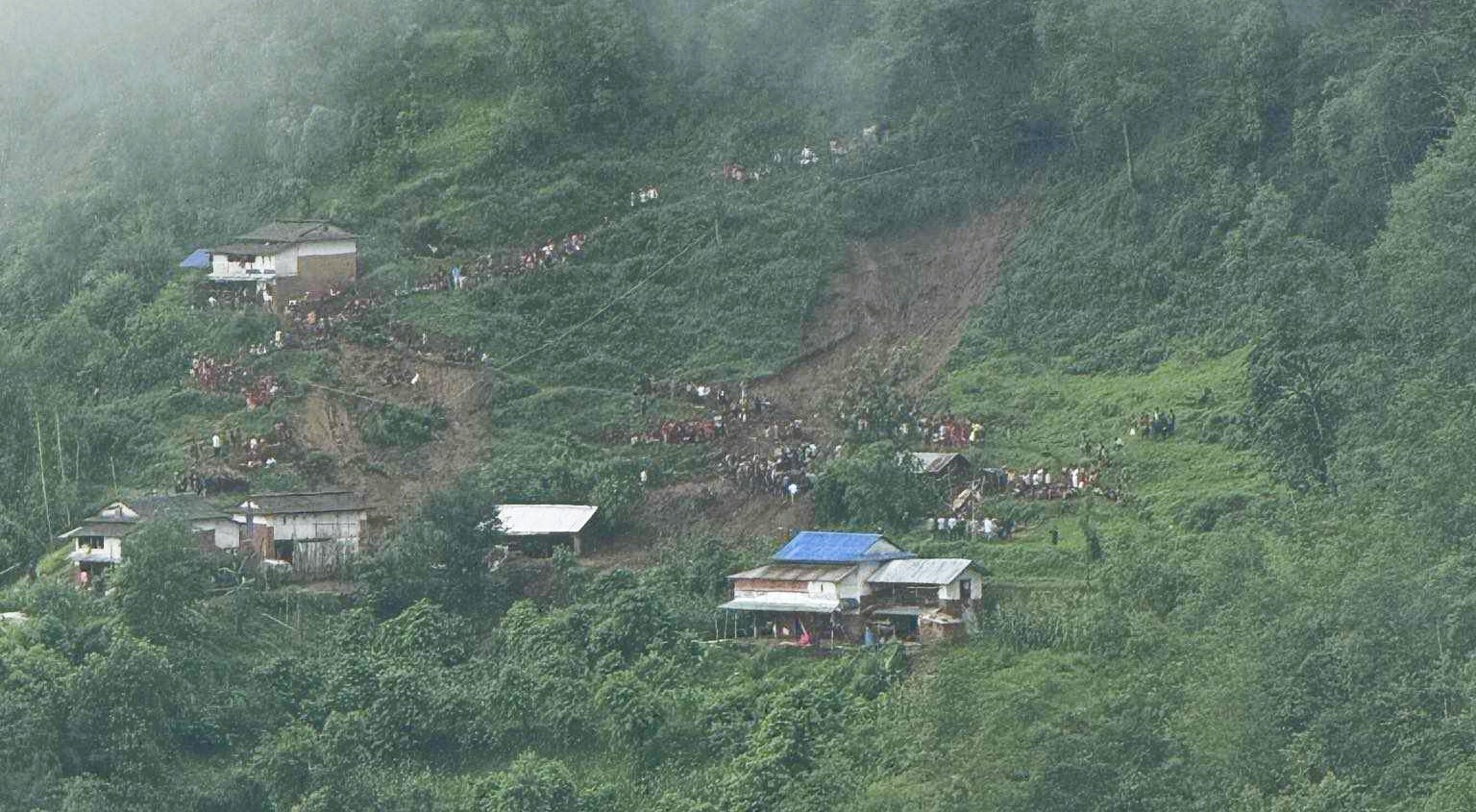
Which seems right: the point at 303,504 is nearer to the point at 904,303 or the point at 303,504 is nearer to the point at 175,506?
the point at 175,506

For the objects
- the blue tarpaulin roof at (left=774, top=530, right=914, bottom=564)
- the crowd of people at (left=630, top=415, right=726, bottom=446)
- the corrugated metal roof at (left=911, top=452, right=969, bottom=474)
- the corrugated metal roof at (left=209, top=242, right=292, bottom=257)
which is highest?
the corrugated metal roof at (left=209, top=242, right=292, bottom=257)

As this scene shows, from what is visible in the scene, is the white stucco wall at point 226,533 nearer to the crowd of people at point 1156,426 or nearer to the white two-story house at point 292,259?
the white two-story house at point 292,259

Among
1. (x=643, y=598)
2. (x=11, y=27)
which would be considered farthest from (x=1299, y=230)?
(x=11, y=27)


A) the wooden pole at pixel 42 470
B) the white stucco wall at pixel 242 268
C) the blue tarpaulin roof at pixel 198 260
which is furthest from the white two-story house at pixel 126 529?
the blue tarpaulin roof at pixel 198 260

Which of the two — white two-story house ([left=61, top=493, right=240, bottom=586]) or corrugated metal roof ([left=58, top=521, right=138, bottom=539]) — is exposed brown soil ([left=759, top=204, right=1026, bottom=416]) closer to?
white two-story house ([left=61, top=493, right=240, bottom=586])

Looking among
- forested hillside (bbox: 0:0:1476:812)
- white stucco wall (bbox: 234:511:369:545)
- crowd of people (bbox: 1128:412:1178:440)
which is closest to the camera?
forested hillside (bbox: 0:0:1476:812)

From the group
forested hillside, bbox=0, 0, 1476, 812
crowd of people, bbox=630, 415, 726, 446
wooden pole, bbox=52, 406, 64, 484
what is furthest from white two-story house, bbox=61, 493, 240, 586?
crowd of people, bbox=630, 415, 726, 446
